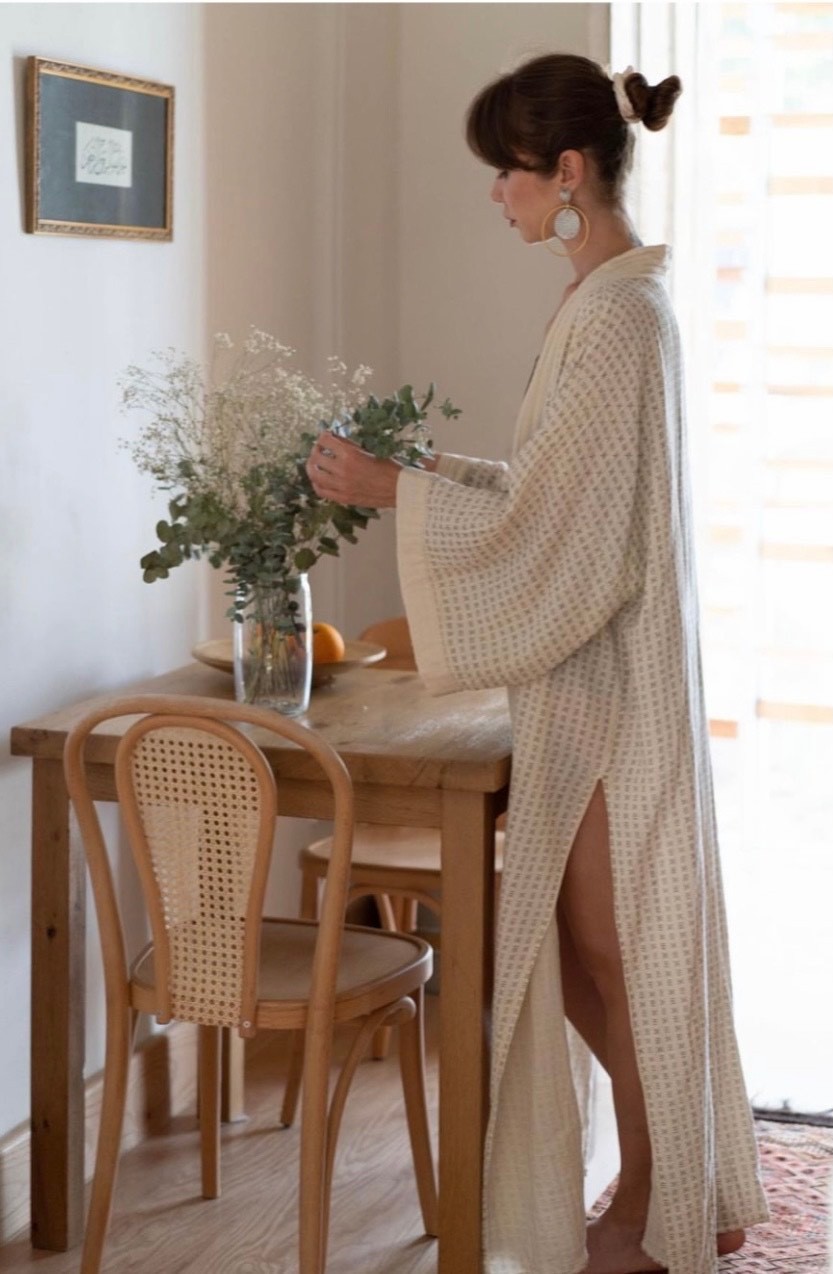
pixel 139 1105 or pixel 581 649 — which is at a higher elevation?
pixel 581 649

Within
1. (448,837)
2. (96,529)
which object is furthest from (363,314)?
(448,837)

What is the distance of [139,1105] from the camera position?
303cm

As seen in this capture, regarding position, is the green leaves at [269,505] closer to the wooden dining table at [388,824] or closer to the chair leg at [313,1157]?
the wooden dining table at [388,824]

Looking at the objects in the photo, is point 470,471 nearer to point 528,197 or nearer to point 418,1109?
point 528,197

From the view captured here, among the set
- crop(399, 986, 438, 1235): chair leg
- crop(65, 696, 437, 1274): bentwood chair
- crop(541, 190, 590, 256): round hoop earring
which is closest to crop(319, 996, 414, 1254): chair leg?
crop(65, 696, 437, 1274): bentwood chair

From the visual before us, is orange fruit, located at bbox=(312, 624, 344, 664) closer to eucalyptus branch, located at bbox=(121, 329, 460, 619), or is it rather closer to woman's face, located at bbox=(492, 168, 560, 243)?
eucalyptus branch, located at bbox=(121, 329, 460, 619)

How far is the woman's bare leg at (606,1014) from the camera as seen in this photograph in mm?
2373

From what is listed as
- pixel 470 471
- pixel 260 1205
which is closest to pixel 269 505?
pixel 470 471

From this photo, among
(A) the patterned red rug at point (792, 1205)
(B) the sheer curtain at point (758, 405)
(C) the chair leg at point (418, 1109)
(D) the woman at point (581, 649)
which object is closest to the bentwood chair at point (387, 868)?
(C) the chair leg at point (418, 1109)

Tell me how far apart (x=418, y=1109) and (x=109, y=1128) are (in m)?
0.50

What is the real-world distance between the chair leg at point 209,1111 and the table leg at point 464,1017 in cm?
51

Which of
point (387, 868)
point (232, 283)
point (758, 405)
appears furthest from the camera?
point (758, 405)

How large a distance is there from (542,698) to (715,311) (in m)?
1.57

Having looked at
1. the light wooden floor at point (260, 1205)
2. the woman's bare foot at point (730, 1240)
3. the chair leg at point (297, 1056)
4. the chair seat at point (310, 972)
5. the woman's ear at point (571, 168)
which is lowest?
the light wooden floor at point (260, 1205)
